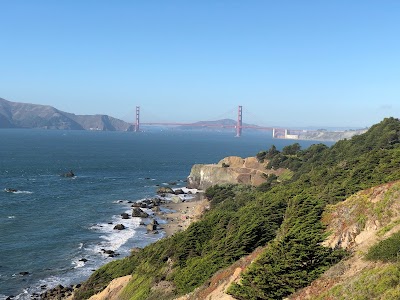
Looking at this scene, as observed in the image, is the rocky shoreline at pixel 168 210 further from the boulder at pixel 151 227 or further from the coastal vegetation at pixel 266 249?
the coastal vegetation at pixel 266 249

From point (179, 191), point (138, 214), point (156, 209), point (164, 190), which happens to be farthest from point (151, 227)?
point (179, 191)

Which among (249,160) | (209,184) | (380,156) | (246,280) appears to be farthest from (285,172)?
(246,280)

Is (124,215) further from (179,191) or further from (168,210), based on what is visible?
(179,191)

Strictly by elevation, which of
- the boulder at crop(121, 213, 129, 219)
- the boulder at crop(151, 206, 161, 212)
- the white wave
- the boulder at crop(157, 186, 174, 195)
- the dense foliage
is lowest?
the white wave

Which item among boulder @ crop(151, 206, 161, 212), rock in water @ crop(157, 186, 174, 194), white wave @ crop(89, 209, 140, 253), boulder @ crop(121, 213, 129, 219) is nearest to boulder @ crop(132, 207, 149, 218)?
white wave @ crop(89, 209, 140, 253)

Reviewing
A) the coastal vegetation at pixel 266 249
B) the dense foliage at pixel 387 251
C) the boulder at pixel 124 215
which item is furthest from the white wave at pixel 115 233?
the dense foliage at pixel 387 251

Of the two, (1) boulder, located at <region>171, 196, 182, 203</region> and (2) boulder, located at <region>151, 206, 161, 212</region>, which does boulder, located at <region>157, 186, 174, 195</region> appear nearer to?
(1) boulder, located at <region>171, 196, 182, 203</region>
